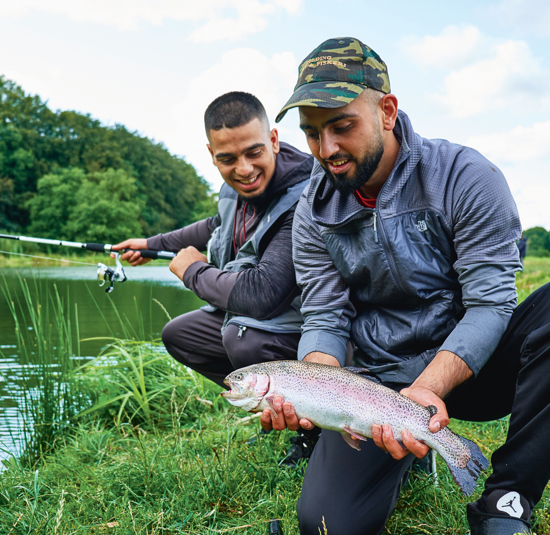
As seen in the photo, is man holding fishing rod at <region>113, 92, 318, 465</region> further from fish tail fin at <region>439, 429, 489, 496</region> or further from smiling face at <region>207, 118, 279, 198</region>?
fish tail fin at <region>439, 429, 489, 496</region>

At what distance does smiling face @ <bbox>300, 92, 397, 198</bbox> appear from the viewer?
2.59 meters

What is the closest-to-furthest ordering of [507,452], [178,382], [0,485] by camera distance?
[507,452] < [0,485] < [178,382]

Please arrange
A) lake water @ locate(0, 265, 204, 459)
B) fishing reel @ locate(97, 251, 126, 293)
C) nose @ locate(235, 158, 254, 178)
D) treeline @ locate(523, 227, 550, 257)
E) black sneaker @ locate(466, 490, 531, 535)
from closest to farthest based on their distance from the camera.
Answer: black sneaker @ locate(466, 490, 531, 535) → nose @ locate(235, 158, 254, 178) → fishing reel @ locate(97, 251, 126, 293) → lake water @ locate(0, 265, 204, 459) → treeline @ locate(523, 227, 550, 257)

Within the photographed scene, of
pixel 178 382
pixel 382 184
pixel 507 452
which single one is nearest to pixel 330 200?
pixel 382 184

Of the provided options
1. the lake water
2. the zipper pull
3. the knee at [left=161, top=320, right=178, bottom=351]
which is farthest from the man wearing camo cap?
the lake water

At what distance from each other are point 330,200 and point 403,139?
435 mm

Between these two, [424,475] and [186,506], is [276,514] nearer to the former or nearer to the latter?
[186,506]

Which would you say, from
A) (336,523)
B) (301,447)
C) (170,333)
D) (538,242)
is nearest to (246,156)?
(170,333)

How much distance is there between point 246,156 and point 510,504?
7.86 feet

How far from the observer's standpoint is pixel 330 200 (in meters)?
2.84

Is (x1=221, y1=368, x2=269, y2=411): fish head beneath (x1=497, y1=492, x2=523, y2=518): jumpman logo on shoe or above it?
above

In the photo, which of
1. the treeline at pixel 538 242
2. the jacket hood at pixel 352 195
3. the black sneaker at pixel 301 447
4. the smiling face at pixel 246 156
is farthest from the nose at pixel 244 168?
the treeline at pixel 538 242

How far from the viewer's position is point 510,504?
2.11 m

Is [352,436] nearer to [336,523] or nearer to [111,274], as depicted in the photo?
[336,523]
